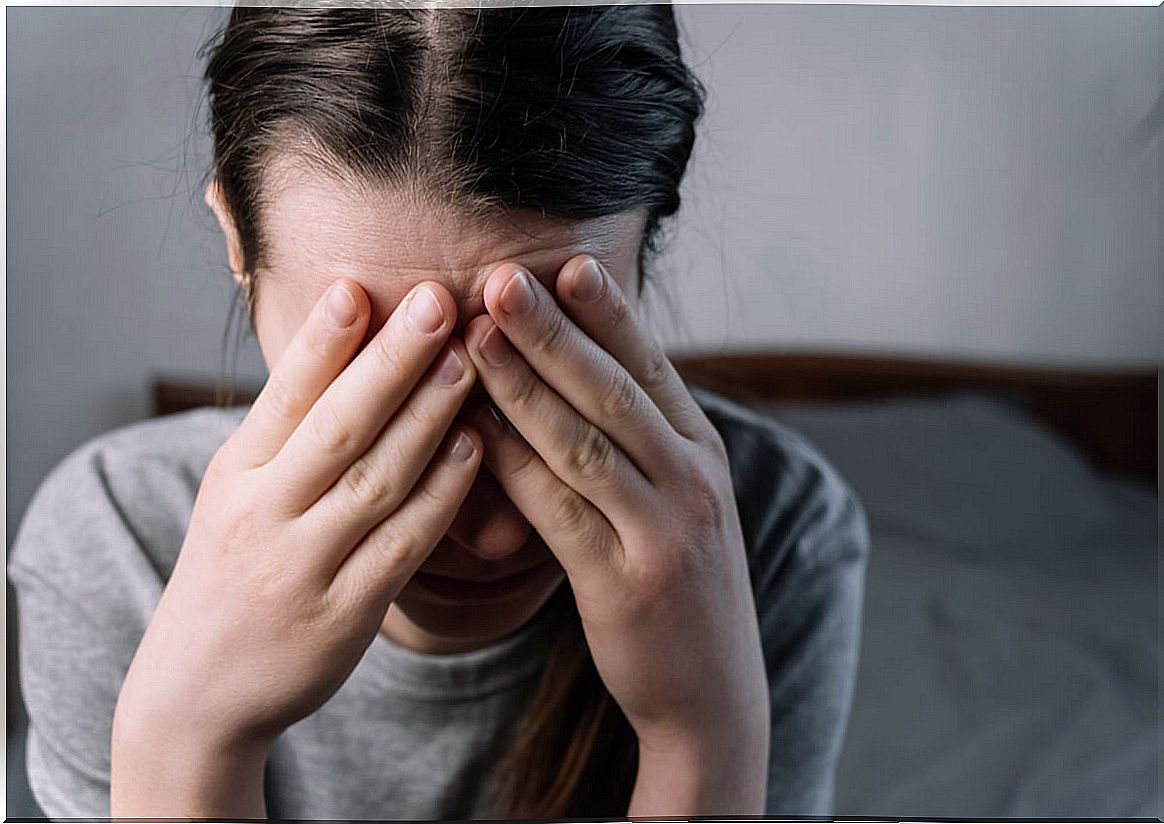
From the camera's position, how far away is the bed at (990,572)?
1.82 ft

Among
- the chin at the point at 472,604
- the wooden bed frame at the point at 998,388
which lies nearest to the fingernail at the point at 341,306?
the chin at the point at 472,604

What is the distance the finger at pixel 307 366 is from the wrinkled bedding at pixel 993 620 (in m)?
0.29

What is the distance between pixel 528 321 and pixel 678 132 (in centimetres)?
9

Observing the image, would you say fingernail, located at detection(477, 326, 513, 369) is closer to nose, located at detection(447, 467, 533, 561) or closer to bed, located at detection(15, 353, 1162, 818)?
nose, located at detection(447, 467, 533, 561)

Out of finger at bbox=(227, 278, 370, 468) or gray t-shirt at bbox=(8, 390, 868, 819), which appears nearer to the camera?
finger at bbox=(227, 278, 370, 468)

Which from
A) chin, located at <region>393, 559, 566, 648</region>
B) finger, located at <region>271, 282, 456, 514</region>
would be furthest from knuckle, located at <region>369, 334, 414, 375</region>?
chin, located at <region>393, 559, 566, 648</region>

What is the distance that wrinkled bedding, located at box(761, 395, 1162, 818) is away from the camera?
563 millimetres

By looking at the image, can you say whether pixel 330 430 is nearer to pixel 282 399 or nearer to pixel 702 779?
pixel 282 399

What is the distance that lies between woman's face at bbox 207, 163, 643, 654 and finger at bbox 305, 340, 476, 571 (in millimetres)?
12

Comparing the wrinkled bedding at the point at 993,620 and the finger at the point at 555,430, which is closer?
the finger at the point at 555,430

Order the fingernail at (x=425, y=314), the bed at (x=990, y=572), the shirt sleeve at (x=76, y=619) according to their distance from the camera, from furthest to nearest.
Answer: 1. the bed at (x=990, y=572)
2. the shirt sleeve at (x=76, y=619)
3. the fingernail at (x=425, y=314)

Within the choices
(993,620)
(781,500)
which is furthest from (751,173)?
(993,620)

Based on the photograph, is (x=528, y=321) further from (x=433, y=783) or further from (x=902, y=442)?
(x=902, y=442)

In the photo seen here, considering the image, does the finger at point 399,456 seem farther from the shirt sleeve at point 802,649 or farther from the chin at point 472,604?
the shirt sleeve at point 802,649
